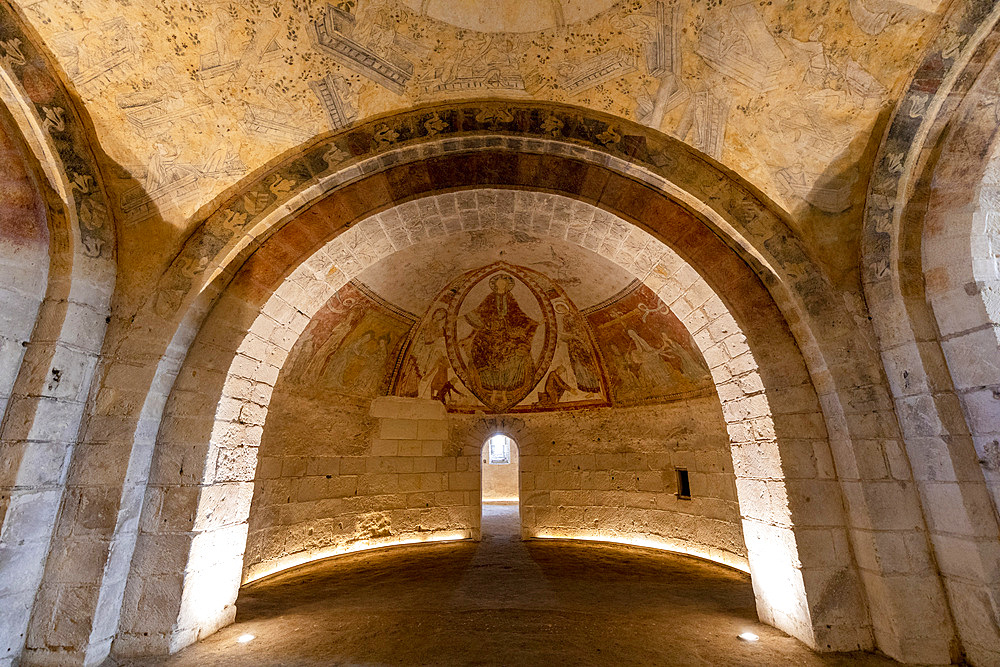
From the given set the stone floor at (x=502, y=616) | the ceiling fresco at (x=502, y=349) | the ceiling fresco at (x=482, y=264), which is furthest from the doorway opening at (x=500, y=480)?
the ceiling fresco at (x=482, y=264)

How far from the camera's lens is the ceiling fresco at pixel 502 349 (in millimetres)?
6867

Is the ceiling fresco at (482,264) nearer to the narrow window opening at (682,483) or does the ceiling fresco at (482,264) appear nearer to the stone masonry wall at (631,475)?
the stone masonry wall at (631,475)

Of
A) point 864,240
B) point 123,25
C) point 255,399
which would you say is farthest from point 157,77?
point 864,240

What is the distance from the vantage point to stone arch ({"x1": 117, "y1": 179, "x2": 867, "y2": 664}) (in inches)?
137

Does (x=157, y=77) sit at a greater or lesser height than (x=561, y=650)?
greater

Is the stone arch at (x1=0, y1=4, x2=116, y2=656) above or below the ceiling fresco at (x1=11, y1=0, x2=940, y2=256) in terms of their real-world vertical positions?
below

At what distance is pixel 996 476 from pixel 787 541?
4.72 feet

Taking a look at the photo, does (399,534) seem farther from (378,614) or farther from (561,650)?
(561,650)

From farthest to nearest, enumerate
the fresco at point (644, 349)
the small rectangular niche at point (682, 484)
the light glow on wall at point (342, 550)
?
the small rectangular niche at point (682, 484), the fresco at point (644, 349), the light glow on wall at point (342, 550)

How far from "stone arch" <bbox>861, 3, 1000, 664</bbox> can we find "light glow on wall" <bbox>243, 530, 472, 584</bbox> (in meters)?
6.93

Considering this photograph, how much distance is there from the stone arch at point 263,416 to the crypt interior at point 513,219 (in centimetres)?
3

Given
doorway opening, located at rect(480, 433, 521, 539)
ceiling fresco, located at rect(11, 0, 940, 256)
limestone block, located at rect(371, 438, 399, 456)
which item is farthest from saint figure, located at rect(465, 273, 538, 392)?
doorway opening, located at rect(480, 433, 521, 539)

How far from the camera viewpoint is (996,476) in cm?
300

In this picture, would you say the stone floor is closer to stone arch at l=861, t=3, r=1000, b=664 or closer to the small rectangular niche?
stone arch at l=861, t=3, r=1000, b=664
